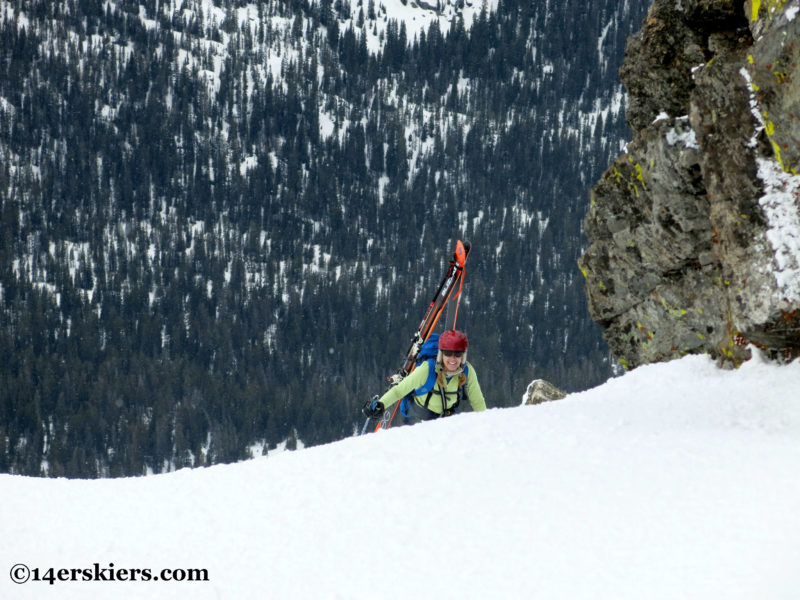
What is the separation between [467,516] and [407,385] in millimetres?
4044

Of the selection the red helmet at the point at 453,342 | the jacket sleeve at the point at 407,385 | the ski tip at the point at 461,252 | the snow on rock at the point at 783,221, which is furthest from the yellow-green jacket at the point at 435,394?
the ski tip at the point at 461,252

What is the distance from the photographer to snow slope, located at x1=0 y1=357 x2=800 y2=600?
5.43m

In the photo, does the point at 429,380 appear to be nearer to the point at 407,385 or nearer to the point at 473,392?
the point at 407,385

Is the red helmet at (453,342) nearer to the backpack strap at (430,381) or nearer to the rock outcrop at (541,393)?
the backpack strap at (430,381)

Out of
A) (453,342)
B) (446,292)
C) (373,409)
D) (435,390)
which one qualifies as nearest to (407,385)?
(435,390)

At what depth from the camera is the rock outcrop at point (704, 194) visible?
9.11 metres

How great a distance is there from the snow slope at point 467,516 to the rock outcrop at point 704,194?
6.15 ft

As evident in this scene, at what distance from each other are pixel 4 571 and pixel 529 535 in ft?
13.4

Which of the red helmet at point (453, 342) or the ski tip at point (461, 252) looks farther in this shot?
the ski tip at point (461, 252)

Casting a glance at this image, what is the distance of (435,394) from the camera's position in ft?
34.5

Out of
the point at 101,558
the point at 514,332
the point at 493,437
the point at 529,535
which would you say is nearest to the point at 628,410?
the point at 493,437

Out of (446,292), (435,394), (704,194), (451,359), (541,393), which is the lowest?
(541,393)

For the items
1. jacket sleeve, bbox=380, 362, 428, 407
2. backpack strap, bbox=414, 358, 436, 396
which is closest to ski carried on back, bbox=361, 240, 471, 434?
backpack strap, bbox=414, 358, 436, 396

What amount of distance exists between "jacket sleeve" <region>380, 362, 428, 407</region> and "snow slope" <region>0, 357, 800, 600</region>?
176 centimetres
